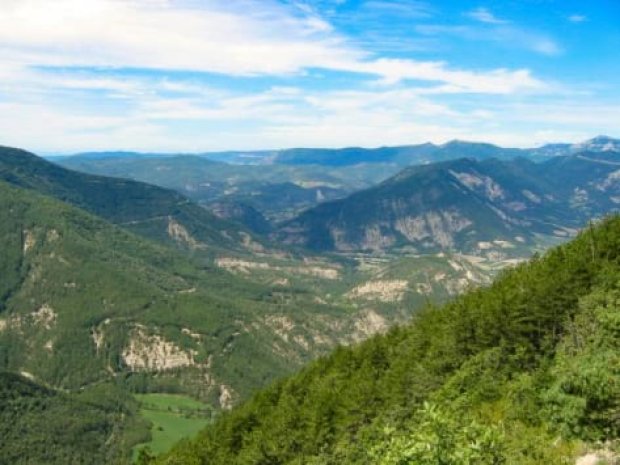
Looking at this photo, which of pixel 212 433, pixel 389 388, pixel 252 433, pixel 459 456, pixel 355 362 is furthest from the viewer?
pixel 212 433

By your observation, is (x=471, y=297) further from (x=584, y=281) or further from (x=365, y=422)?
(x=365, y=422)

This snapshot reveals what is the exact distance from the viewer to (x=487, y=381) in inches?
3684

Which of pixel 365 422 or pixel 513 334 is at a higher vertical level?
pixel 513 334

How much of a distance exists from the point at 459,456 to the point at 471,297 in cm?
10517

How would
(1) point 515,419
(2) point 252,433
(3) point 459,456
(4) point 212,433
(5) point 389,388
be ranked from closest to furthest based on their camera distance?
1. (3) point 459,456
2. (1) point 515,419
3. (5) point 389,388
4. (2) point 252,433
5. (4) point 212,433

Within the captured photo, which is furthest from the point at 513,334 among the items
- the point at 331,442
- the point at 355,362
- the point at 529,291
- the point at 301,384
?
the point at 301,384

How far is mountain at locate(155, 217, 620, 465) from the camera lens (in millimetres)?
53531

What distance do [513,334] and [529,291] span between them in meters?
9.10

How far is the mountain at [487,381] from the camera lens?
53531 mm

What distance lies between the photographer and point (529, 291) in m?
111

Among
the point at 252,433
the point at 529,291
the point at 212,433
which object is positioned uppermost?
the point at 529,291

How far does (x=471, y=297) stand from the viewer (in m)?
136

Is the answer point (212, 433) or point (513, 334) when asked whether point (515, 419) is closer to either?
point (513, 334)

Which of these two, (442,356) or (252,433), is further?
(252,433)
